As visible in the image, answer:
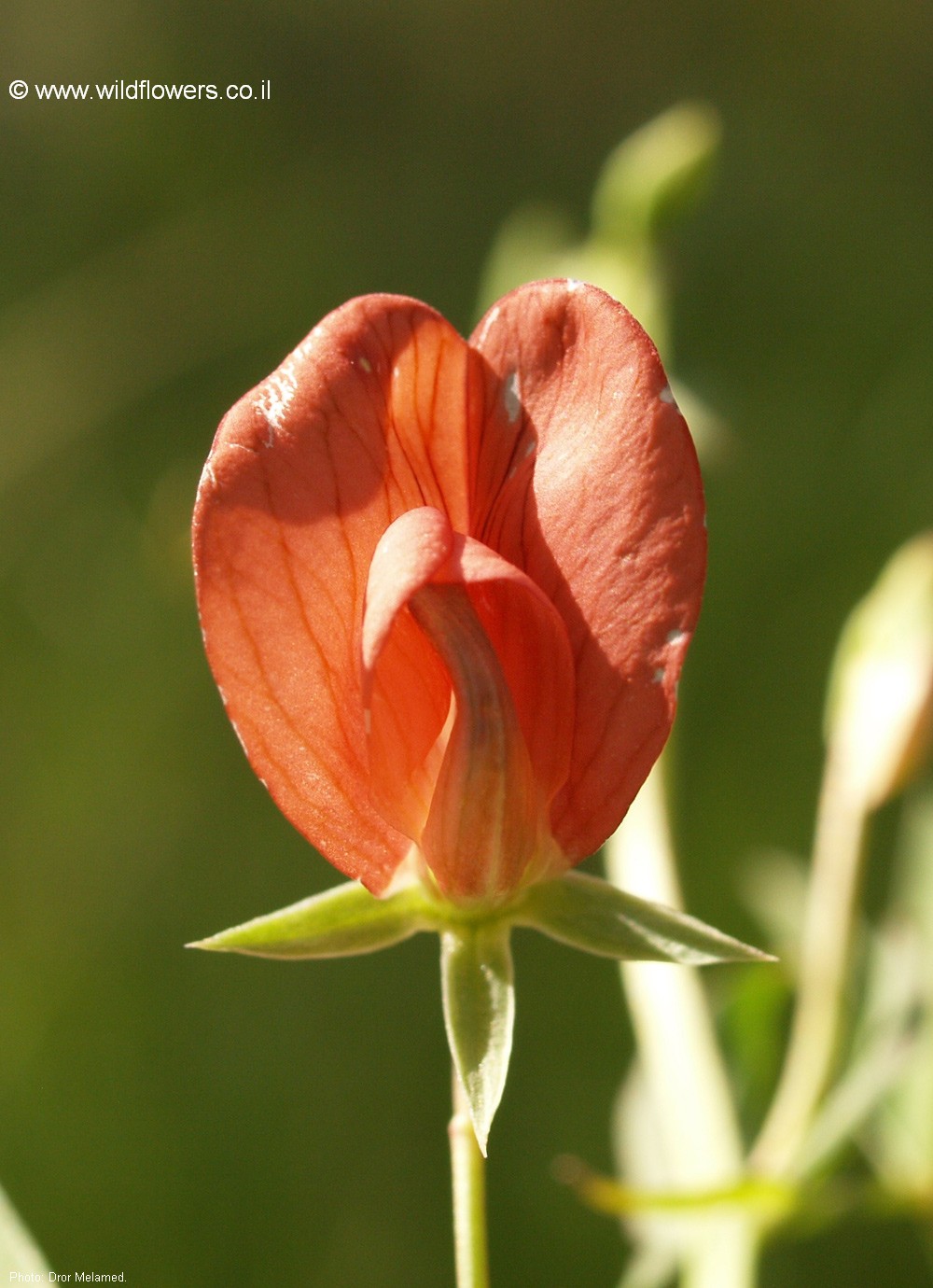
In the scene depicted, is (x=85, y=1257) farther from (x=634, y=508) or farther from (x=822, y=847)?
(x=634, y=508)

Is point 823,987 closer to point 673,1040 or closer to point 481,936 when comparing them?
point 673,1040

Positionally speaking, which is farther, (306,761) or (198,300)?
(198,300)

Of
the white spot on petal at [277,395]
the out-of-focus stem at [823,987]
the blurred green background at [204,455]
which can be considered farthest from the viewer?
the blurred green background at [204,455]

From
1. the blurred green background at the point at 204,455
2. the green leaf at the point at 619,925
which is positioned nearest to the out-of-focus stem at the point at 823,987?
the green leaf at the point at 619,925

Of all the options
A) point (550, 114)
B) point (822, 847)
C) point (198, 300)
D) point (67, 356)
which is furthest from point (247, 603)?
point (550, 114)

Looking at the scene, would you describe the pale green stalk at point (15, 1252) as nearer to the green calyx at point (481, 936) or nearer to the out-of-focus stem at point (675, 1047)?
the green calyx at point (481, 936)

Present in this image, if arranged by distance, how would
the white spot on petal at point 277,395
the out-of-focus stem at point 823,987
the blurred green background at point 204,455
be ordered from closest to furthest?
1. the white spot on petal at point 277,395
2. the out-of-focus stem at point 823,987
3. the blurred green background at point 204,455
